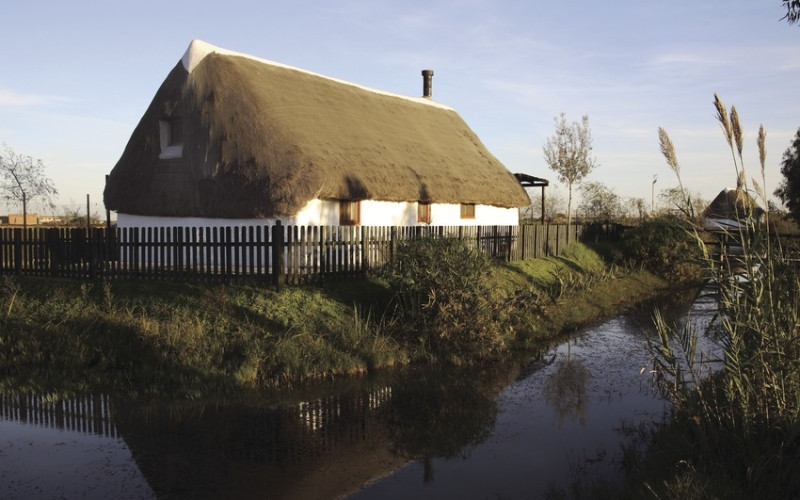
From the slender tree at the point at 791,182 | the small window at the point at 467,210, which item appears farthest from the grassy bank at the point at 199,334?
the slender tree at the point at 791,182

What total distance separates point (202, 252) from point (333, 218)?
5.40 m

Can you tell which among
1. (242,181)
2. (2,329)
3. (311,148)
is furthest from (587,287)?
(2,329)

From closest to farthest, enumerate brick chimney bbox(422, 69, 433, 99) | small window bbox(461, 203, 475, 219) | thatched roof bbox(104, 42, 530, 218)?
thatched roof bbox(104, 42, 530, 218)
small window bbox(461, 203, 475, 219)
brick chimney bbox(422, 69, 433, 99)

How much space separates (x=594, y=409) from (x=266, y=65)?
15.9 m

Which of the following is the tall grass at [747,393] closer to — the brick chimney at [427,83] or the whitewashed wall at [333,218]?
the whitewashed wall at [333,218]

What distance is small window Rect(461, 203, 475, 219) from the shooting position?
2332 cm

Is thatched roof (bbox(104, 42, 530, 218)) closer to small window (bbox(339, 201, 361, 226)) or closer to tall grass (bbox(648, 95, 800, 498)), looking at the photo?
small window (bbox(339, 201, 361, 226))

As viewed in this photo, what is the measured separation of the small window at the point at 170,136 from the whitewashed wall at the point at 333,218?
195cm

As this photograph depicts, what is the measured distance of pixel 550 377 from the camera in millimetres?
9242

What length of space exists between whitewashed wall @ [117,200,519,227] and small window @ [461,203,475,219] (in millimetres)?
149

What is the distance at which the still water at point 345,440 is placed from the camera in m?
5.27

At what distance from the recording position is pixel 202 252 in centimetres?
1260

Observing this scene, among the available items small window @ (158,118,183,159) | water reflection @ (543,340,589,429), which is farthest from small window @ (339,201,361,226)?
water reflection @ (543,340,589,429)

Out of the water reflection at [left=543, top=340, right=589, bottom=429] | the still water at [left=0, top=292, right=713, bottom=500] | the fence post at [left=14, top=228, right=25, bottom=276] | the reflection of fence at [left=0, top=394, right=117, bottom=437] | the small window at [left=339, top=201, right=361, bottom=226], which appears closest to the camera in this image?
the still water at [left=0, top=292, right=713, bottom=500]
